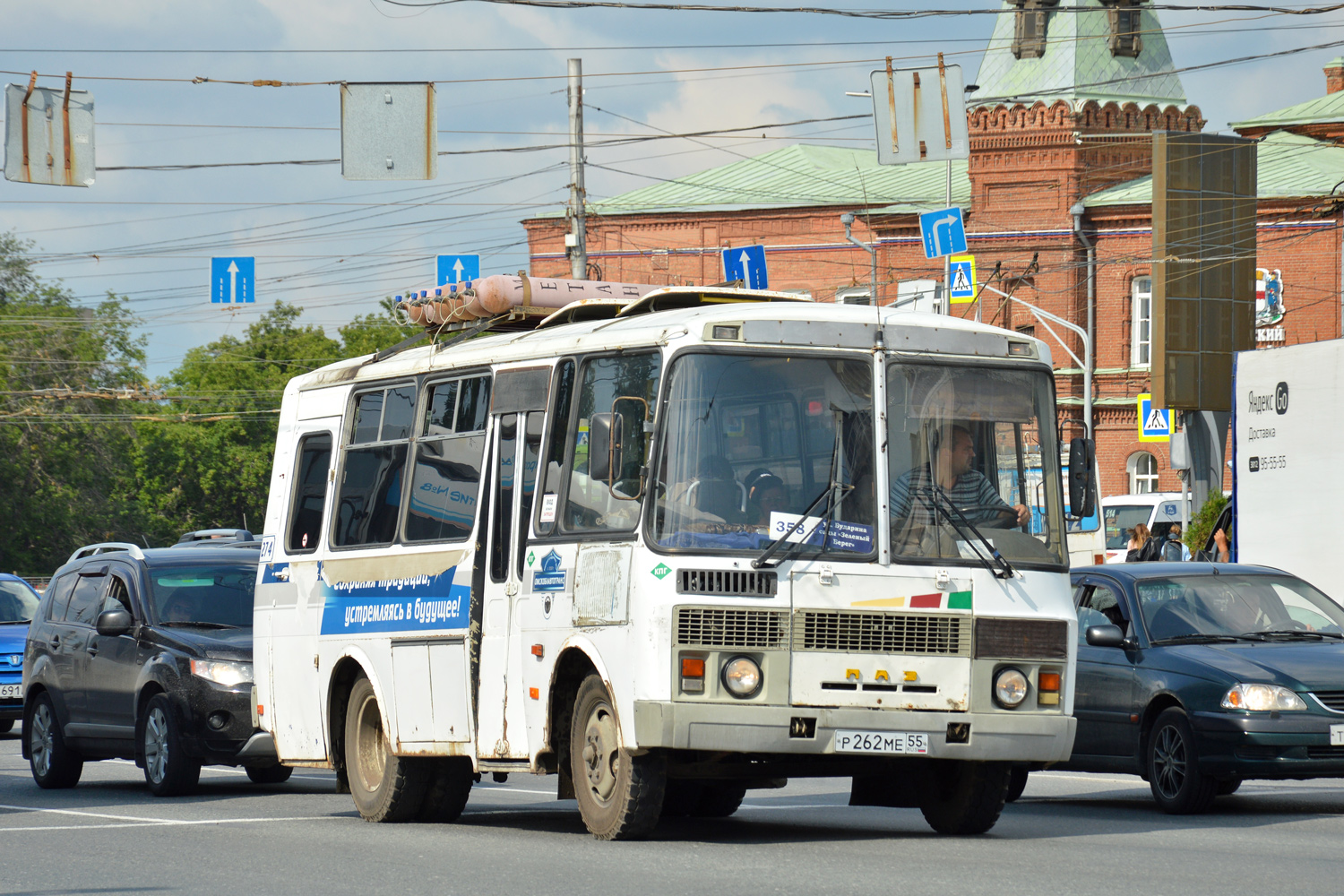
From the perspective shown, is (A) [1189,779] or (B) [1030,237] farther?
(B) [1030,237]

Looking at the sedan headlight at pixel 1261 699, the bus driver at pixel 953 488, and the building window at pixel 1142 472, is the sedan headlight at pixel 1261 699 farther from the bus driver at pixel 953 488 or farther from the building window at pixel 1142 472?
the building window at pixel 1142 472

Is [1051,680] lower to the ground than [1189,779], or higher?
higher

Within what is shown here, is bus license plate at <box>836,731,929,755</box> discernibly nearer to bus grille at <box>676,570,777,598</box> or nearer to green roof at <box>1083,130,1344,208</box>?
bus grille at <box>676,570,777,598</box>

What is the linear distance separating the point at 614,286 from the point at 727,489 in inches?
125

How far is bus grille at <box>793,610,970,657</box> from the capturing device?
10453 mm

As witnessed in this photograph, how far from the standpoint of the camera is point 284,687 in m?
14.2

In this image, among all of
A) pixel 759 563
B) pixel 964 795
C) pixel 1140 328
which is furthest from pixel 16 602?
pixel 1140 328

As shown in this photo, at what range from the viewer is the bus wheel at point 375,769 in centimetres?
1288

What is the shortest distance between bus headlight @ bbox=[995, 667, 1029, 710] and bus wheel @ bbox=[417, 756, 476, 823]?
3.69 meters

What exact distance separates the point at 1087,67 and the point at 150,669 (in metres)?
53.8

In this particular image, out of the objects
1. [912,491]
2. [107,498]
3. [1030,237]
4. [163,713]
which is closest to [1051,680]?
[912,491]

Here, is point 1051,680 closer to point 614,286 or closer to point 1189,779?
point 1189,779

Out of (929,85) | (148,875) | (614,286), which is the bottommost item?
(148,875)

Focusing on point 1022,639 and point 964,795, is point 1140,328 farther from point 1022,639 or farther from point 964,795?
point 1022,639
